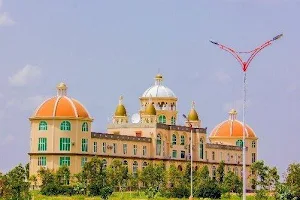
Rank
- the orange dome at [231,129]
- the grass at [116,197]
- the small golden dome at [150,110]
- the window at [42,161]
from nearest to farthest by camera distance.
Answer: the grass at [116,197], the window at [42,161], the small golden dome at [150,110], the orange dome at [231,129]

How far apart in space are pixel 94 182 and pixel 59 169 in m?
4.63

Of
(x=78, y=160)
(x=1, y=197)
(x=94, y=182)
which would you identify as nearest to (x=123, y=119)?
(x=78, y=160)

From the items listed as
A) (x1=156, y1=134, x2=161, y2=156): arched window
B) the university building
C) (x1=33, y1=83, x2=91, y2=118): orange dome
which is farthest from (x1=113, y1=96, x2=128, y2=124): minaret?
(x1=33, y1=83, x2=91, y2=118): orange dome

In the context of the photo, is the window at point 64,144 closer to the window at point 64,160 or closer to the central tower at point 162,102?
the window at point 64,160

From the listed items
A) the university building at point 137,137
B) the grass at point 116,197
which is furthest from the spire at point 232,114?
the grass at point 116,197

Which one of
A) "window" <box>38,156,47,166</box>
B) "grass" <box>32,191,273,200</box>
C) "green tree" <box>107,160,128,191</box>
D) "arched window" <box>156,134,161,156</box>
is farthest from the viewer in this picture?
"arched window" <box>156,134,161,156</box>

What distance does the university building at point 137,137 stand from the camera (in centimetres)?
10031

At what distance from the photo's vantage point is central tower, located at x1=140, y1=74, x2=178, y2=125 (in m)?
115

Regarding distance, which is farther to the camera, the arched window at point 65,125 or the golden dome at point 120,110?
the golden dome at point 120,110

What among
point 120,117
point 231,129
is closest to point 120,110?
point 120,117

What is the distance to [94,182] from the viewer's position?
93438 mm

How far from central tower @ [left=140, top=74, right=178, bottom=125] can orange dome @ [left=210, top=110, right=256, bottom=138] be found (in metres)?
12.3

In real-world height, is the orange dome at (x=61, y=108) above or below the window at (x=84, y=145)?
above

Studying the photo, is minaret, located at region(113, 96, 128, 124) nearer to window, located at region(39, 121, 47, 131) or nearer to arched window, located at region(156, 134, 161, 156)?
arched window, located at region(156, 134, 161, 156)
